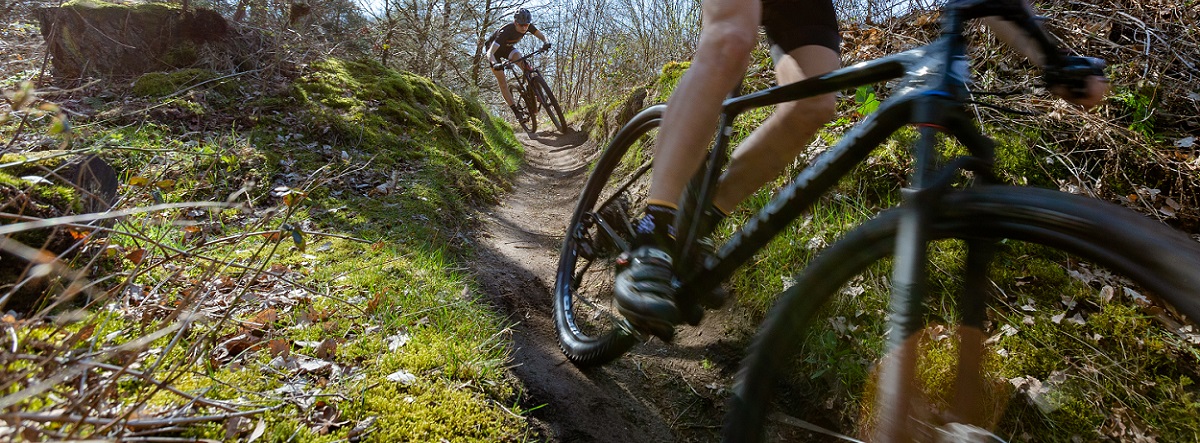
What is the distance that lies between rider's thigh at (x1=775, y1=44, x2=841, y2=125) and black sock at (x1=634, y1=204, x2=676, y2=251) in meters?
0.51

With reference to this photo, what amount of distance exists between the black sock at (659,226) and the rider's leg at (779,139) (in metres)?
0.24

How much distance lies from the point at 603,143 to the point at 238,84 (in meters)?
3.88

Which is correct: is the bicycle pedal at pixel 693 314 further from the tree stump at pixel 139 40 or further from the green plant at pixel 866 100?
the tree stump at pixel 139 40

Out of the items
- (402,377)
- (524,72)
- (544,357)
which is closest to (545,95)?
(524,72)

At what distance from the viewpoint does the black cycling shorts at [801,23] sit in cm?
182

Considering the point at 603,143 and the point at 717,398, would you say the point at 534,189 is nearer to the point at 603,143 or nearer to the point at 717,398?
the point at 603,143

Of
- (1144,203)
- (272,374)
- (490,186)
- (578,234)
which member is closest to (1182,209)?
(1144,203)

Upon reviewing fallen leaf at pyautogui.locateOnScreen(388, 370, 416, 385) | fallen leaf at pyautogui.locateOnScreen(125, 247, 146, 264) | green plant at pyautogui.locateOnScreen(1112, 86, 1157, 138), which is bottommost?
fallen leaf at pyautogui.locateOnScreen(388, 370, 416, 385)

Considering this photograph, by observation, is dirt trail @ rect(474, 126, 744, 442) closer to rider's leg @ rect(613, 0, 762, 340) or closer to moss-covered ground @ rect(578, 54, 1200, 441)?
moss-covered ground @ rect(578, 54, 1200, 441)

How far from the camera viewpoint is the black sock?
1.62 m

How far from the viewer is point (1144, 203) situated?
1896mm

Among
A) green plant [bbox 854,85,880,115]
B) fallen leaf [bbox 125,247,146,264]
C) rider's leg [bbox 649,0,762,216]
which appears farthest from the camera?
green plant [bbox 854,85,880,115]

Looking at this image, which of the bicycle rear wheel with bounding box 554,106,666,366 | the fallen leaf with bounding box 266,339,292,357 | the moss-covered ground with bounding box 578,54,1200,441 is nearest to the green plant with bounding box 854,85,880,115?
the moss-covered ground with bounding box 578,54,1200,441

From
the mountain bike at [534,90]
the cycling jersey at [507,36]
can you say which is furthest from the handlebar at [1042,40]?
the cycling jersey at [507,36]
